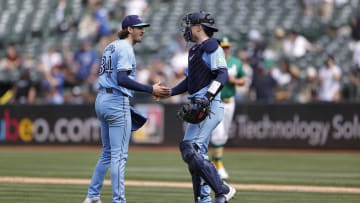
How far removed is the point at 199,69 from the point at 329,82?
38.4 feet

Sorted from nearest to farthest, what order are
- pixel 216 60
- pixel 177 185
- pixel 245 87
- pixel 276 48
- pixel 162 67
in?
pixel 216 60, pixel 177 185, pixel 245 87, pixel 276 48, pixel 162 67

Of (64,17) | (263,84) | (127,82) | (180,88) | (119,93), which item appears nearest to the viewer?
(127,82)

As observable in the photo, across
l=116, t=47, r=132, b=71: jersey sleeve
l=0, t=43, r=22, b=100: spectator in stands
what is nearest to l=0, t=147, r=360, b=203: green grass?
l=116, t=47, r=132, b=71: jersey sleeve

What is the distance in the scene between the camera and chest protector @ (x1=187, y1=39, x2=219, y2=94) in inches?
373

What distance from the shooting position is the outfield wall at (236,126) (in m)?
20.3

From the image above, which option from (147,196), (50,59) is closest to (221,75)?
(147,196)

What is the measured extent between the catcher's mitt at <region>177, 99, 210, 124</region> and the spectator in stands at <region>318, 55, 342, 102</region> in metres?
11.5

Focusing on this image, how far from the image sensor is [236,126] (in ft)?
70.0

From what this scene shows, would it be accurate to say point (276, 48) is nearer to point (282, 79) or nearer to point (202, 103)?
point (282, 79)

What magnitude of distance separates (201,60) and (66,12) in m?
17.8

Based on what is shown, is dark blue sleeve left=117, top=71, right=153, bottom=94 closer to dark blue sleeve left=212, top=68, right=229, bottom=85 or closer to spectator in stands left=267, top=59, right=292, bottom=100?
dark blue sleeve left=212, top=68, right=229, bottom=85

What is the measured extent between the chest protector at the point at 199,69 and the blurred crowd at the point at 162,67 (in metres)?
9.46

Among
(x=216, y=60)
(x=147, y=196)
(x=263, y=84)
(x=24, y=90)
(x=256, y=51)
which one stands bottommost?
(x=147, y=196)

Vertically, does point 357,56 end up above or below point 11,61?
above
